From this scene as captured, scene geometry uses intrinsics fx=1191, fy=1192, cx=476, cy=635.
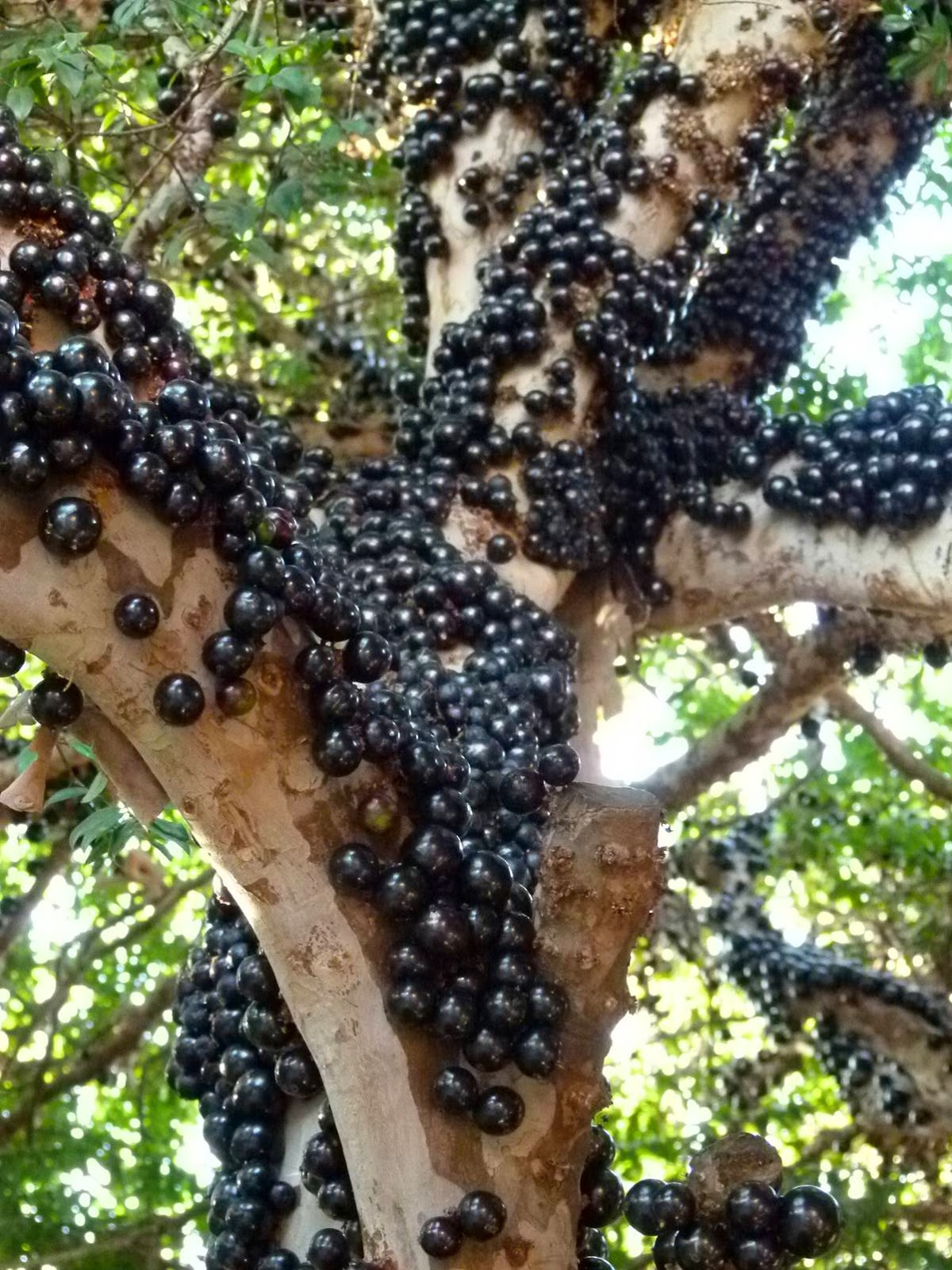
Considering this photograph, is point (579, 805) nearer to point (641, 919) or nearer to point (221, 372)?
point (641, 919)

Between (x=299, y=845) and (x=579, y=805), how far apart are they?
17.4 inches

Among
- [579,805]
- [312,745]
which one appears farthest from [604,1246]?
[312,745]

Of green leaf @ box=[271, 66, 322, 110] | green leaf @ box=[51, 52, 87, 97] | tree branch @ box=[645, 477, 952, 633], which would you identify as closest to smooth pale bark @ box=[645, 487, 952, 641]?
tree branch @ box=[645, 477, 952, 633]

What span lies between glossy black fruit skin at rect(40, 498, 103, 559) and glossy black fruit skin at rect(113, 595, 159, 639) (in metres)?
0.10

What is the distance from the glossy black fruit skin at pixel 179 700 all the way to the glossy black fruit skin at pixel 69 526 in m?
0.22

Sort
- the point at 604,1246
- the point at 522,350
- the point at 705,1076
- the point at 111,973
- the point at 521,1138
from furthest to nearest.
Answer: the point at 705,1076, the point at 111,973, the point at 522,350, the point at 604,1246, the point at 521,1138

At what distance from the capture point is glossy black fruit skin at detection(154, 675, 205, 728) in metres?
1.66

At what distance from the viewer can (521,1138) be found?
1.78 metres

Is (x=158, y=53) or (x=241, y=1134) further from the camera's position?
(x=158, y=53)

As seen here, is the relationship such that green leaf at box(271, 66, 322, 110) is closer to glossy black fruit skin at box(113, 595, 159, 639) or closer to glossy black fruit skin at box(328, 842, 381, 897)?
glossy black fruit skin at box(113, 595, 159, 639)

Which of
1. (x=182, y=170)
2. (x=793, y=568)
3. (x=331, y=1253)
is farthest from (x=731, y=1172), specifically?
(x=182, y=170)

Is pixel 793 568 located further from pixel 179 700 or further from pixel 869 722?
pixel 179 700

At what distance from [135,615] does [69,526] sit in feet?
0.50

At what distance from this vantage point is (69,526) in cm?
155
